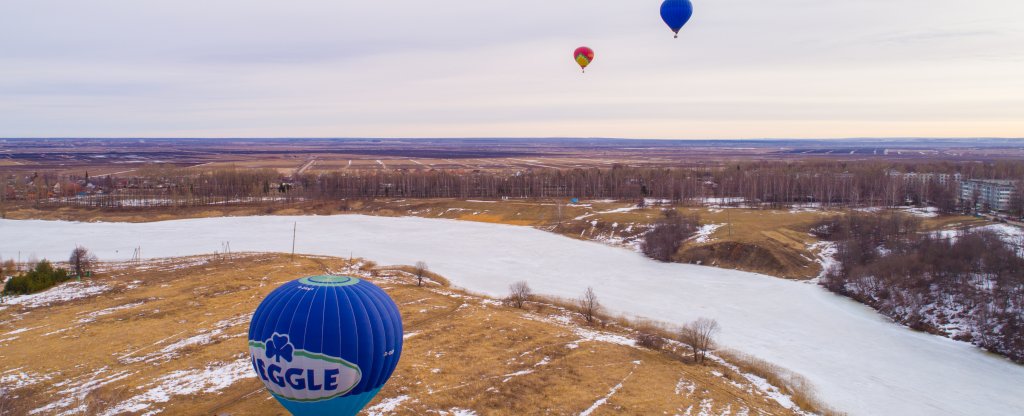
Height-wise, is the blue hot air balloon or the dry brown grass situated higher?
the blue hot air balloon

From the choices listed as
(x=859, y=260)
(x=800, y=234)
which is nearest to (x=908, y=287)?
(x=859, y=260)

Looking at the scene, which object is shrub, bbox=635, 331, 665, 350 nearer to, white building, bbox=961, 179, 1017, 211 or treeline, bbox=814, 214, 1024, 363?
treeline, bbox=814, 214, 1024, 363

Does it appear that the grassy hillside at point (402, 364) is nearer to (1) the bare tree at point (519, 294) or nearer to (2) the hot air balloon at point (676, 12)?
(1) the bare tree at point (519, 294)

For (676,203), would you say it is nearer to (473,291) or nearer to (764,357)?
(473,291)

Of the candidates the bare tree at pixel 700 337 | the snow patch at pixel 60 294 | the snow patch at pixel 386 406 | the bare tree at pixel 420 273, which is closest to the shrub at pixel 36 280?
the snow patch at pixel 60 294

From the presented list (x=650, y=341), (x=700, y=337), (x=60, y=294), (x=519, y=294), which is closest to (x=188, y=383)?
(x=650, y=341)

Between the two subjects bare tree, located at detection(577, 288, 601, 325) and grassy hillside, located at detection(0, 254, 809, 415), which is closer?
grassy hillside, located at detection(0, 254, 809, 415)

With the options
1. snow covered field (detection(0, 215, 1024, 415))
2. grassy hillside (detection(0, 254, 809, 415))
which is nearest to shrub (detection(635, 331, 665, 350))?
grassy hillside (detection(0, 254, 809, 415))
